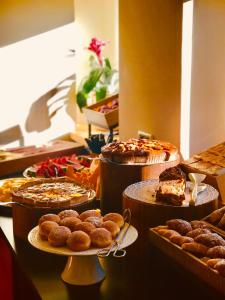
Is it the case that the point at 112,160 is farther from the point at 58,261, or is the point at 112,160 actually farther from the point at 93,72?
the point at 93,72

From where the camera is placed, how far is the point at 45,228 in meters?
1.45

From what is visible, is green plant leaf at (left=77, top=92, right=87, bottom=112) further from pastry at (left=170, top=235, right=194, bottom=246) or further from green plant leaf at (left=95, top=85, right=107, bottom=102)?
pastry at (left=170, top=235, right=194, bottom=246)

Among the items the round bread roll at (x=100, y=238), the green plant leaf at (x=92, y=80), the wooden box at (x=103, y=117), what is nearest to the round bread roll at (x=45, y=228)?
the round bread roll at (x=100, y=238)

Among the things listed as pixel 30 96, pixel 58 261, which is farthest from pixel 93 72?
pixel 58 261

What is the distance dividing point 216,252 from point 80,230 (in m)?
0.38

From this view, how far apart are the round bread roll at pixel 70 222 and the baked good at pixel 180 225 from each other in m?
0.26

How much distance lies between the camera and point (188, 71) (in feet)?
6.93

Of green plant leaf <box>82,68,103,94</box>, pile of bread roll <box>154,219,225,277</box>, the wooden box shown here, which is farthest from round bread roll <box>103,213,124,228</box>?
green plant leaf <box>82,68,103,94</box>

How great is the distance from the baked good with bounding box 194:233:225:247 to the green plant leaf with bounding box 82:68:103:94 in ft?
7.25

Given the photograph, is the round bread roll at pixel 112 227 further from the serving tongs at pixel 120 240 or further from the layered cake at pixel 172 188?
the layered cake at pixel 172 188

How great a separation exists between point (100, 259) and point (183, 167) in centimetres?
46

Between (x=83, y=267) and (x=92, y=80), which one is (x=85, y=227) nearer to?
(x=83, y=267)

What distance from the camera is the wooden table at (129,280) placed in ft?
4.58

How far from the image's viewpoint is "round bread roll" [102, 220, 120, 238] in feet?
4.76
